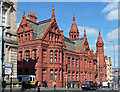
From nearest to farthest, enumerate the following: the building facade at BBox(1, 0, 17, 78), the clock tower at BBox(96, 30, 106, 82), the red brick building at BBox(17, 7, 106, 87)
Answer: the building facade at BBox(1, 0, 17, 78) < the red brick building at BBox(17, 7, 106, 87) < the clock tower at BBox(96, 30, 106, 82)

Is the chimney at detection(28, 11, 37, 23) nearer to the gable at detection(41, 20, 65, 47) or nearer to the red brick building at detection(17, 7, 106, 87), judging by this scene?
the red brick building at detection(17, 7, 106, 87)

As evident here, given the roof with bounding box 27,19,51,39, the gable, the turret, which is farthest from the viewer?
the turret

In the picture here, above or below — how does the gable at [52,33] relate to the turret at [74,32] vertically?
below

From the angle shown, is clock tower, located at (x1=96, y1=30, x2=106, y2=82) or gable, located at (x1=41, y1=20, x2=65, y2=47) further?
clock tower, located at (x1=96, y1=30, x2=106, y2=82)

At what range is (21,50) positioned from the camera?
47.6 meters

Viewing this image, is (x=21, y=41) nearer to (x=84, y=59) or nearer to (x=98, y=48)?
(x=84, y=59)

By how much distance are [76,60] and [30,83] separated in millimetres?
24512

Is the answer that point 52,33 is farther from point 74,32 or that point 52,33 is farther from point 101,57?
point 101,57

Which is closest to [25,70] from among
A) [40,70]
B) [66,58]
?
[40,70]

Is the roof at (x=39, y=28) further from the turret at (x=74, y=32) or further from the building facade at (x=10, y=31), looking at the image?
the turret at (x=74, y=32)

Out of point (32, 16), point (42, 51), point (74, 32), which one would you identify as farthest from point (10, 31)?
point (74, 32)

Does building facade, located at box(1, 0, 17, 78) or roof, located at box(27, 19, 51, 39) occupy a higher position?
roof, located at box(27, 19, 51, 39)

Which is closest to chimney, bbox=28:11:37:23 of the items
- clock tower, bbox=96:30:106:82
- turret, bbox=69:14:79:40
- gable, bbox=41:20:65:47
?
gable, bbox=41:20:65:47

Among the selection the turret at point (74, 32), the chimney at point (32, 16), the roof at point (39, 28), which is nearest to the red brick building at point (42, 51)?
the roof at point (39, 28)
